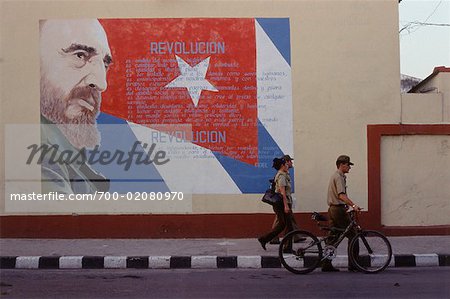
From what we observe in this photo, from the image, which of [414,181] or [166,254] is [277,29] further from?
[166,254]

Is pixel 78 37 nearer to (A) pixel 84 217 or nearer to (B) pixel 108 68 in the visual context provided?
(B) pixel 108 68

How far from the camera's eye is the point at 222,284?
26.7 feet

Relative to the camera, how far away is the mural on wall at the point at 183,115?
11.8m

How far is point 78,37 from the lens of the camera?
1176 cm

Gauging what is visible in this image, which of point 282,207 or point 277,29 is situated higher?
point 277,29

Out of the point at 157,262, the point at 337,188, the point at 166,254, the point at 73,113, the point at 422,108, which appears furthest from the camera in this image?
the point at 422,108

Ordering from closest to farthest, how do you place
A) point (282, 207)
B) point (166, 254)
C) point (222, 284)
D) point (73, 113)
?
point (222, 284) → point (166, 254) → point (282, 207) → point (73, 113)

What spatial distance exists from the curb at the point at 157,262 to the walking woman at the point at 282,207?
1.56 feet

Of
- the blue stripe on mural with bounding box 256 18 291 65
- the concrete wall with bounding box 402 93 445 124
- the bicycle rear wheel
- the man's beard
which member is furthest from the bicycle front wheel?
the man's beard

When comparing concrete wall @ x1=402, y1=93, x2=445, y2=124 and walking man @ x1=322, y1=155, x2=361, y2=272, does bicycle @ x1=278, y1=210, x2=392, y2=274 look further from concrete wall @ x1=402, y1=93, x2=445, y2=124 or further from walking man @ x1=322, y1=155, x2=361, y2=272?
concrete wall @ x1=402, y1=93, x2=445, y2=124

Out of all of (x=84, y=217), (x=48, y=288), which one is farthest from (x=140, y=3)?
(x=48, y=288)

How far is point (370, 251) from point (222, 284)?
2197 millimetres

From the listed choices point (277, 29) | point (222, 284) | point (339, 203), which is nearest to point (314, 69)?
point (277, 29)

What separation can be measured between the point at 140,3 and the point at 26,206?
14.3 ft
